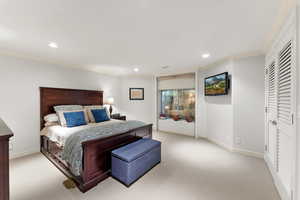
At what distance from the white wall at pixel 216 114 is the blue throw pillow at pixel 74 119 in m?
3.46

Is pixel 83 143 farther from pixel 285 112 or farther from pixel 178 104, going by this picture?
pixel 178 104

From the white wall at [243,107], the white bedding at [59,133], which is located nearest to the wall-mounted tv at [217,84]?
the white wall at [243,107]

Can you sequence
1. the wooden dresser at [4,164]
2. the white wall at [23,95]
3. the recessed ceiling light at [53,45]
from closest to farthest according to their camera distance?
the wooden dresser at [4,164] → the recessed ceiling light at [53,45] → the white wall at [23,95]

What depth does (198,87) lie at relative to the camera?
14.4ft

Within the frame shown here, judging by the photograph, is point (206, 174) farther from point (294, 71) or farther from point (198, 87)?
point (198, 87)

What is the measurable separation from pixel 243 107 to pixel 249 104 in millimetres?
132

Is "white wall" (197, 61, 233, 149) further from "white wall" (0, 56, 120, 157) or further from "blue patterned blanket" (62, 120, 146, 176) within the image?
"white wall" (0, 56, 120, 157)

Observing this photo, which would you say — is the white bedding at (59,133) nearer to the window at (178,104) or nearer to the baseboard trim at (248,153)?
the window at (178,104)

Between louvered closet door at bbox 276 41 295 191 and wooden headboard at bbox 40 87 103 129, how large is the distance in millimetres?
4438

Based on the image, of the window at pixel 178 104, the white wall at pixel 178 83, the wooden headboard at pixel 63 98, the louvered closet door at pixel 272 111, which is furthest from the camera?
the window at pixel 178 104

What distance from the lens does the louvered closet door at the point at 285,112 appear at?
1522 mm

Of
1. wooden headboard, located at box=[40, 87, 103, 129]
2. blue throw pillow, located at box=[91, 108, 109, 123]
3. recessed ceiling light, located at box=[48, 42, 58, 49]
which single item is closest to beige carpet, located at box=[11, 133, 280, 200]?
wooden headboard, located at box=[40, 87, 103, 129]

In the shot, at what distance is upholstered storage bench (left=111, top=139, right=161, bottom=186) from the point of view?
6.57ft

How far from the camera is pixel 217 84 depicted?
11.6 ft
